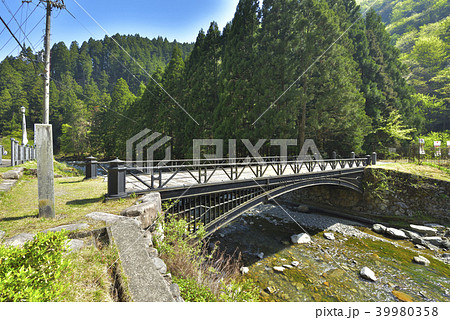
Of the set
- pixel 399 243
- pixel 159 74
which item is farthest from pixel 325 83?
pixel 159 74

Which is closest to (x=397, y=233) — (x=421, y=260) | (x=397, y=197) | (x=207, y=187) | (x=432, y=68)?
(x=421, y=260)

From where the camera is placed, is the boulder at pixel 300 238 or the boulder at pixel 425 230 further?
the boulder at pixel 425 230

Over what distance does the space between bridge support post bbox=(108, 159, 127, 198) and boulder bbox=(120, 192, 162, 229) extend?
3.04ft

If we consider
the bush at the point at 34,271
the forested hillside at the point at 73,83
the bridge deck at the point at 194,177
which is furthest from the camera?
the forested hillside at the point at 73,83

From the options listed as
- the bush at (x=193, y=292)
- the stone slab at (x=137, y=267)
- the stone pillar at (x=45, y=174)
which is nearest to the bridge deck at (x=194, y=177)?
the stone pillar at (x=45, y=174)

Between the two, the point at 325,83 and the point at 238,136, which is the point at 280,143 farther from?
the point at 325,83

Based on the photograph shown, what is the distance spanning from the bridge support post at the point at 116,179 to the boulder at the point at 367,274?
9999 mm

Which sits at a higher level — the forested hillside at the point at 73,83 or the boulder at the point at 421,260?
the forested hillside at the point at 73,83

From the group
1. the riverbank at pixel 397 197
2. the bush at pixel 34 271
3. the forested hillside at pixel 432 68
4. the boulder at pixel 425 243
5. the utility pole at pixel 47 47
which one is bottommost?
the boulder at pixel 425 243

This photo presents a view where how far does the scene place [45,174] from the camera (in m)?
4.34

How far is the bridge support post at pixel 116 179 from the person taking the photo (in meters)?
5.61
